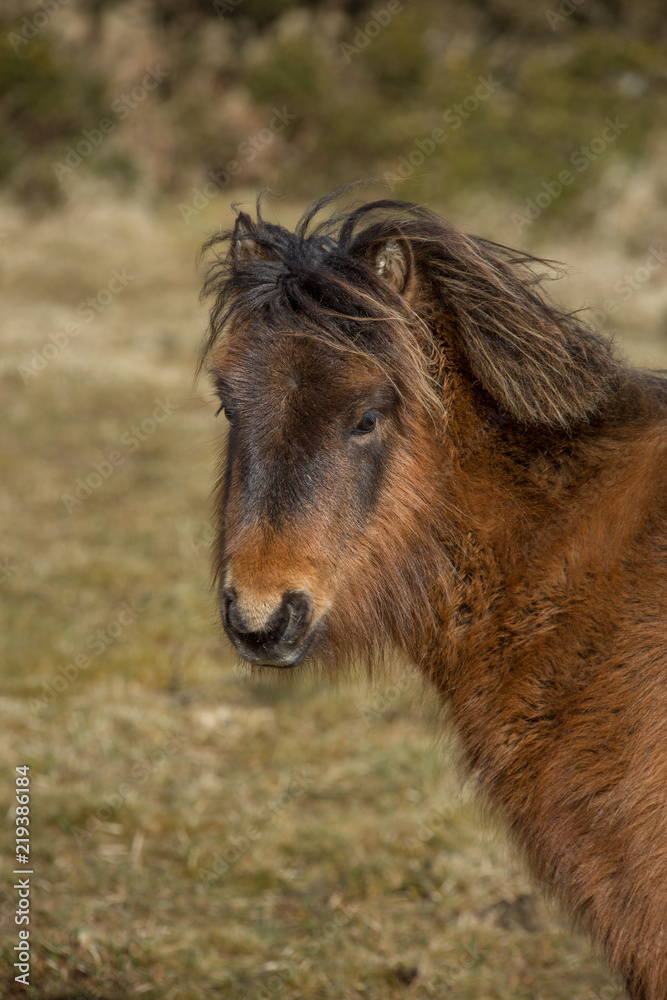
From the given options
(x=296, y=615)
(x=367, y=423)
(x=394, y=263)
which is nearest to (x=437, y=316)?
(x=394, y=263)

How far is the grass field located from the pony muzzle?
942mm

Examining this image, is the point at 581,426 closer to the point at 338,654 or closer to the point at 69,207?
the point at 338,654

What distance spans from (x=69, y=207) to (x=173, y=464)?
1227 centimetres

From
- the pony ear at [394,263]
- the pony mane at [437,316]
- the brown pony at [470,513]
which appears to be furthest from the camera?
the pony ear at [394,263]

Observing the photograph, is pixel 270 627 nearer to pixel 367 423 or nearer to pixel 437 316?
pixel 367 423

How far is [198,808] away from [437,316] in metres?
3.13

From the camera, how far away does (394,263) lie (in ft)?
10.3

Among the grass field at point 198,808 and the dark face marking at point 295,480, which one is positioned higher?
the dark face marking at point 295,480

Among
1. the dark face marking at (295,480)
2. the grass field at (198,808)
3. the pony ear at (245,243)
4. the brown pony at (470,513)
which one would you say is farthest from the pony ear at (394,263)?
the grass field at (198,808)

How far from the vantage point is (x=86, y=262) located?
56.4 feet

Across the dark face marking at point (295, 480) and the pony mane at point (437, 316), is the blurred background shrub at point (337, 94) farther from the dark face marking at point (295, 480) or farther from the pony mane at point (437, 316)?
the dark face marking at point (295, 480)

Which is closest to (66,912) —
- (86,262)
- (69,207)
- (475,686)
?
(475,686)

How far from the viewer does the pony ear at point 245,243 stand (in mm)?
3404

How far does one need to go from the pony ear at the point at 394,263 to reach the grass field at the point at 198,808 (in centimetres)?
169
